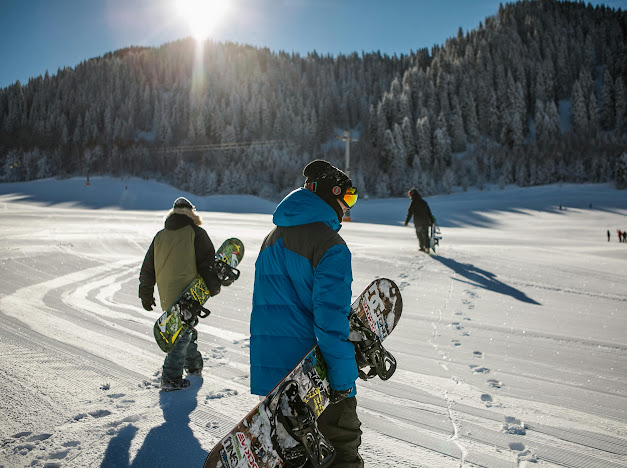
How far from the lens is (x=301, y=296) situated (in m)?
1.76

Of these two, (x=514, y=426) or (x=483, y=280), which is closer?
(x=514, y=426)

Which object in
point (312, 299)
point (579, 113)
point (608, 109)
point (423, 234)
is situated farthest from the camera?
point (608, 109)

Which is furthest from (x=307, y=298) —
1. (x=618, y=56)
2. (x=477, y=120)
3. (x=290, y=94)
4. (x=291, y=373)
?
(x=618, y=56)

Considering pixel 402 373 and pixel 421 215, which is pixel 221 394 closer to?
pixel 402 373

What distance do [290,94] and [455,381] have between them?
98698 mm

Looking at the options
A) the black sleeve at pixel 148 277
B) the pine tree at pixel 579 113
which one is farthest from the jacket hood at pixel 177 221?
the pine tree at pixel 579 113

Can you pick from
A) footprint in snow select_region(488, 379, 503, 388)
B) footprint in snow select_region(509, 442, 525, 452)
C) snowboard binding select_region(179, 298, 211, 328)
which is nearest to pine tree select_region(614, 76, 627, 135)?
footprint in snow select_region(488, 379, 503, 388)

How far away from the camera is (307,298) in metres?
1.75

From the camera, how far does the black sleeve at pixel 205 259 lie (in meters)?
3.47

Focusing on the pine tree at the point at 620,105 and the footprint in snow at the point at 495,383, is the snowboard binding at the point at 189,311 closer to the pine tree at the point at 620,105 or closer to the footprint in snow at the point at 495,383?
the footprint in snow at the point at 495,383

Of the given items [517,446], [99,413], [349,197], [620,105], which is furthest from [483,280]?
[620,105]

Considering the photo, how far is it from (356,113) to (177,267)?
98.2 metres

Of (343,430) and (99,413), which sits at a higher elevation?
(343,430)

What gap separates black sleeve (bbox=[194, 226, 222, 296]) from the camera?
3471 mm
